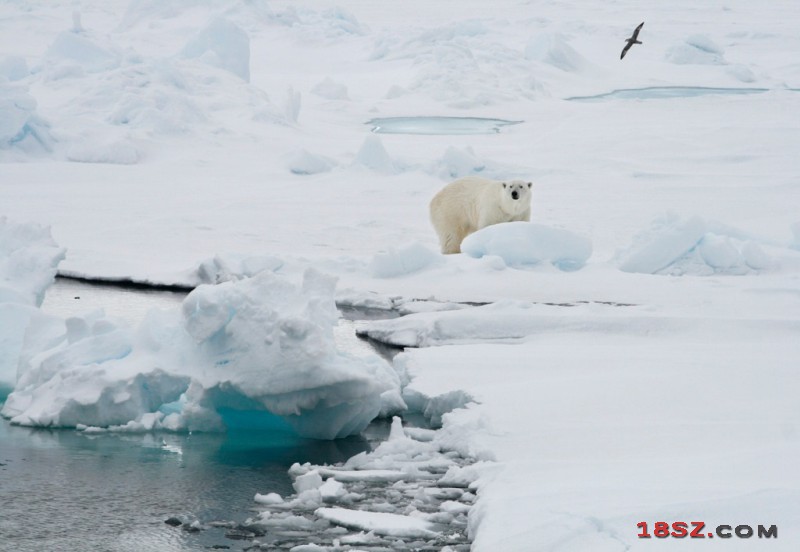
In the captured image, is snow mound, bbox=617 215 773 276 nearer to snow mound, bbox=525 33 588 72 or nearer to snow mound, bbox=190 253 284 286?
snow mound, bbox=190 253 284 286

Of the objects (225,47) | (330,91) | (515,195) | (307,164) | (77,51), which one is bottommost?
(307,164)

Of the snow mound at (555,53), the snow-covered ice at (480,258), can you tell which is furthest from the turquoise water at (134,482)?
the snow mound at (555,53)

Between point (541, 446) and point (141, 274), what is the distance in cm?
522

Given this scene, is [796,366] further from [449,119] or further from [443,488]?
[449,119]

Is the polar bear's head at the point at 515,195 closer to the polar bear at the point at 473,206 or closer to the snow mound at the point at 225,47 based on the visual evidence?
the polar bear at the point at 473,206

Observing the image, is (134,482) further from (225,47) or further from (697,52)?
(697,52)

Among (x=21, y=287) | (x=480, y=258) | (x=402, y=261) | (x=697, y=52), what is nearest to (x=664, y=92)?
(x=697, y=52)

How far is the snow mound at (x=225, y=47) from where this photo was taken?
1994 cm

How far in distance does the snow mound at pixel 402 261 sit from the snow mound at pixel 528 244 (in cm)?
42

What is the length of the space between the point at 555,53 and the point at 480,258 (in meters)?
17.3

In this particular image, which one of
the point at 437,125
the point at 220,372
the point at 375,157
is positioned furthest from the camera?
the point at 437,125

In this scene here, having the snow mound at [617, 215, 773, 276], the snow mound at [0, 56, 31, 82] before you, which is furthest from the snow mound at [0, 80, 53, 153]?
the snow mound at [617, 215, 773, 276]

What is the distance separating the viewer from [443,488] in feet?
13.5

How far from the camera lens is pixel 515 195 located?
29.0 ft
